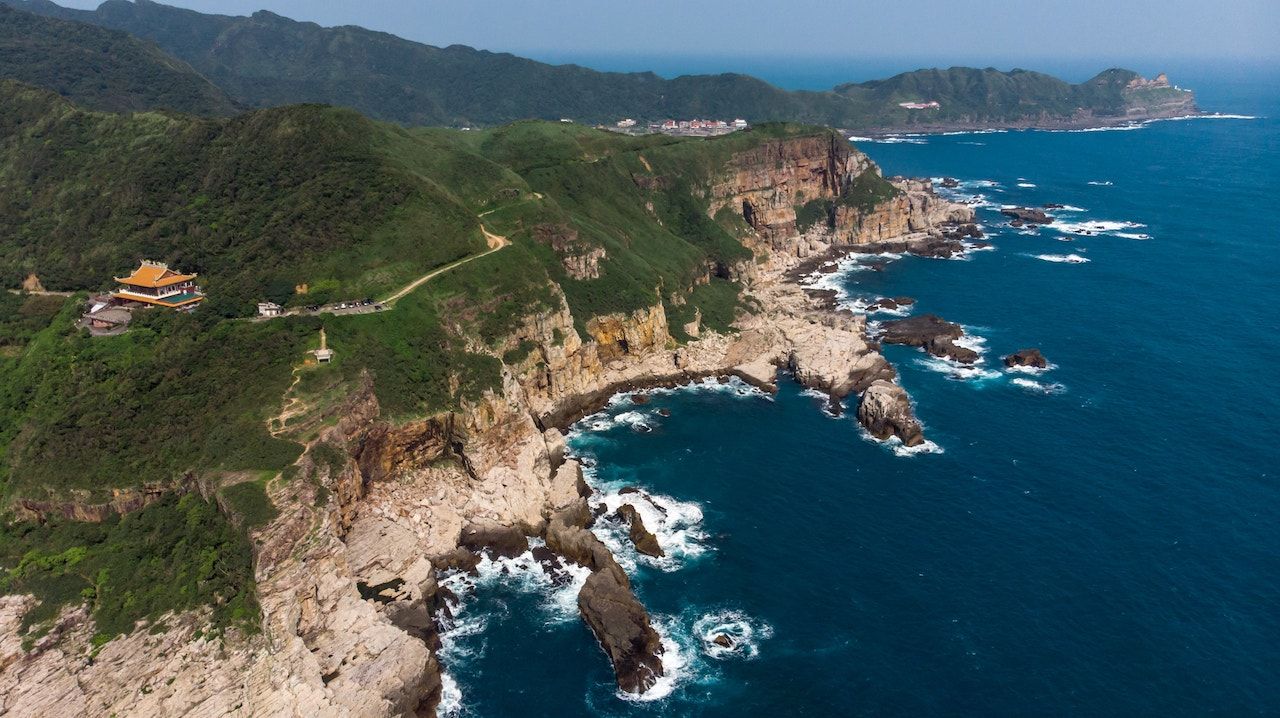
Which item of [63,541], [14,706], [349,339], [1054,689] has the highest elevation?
[349,339]

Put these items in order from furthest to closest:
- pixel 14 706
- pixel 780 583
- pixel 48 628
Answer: pixel 780 583, pixel 48 628, pixel 14 706

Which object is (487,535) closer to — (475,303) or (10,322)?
(475,303)

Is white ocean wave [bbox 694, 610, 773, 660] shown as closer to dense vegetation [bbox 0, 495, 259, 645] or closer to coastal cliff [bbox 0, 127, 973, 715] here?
coastal cliff [bbox 0, 127, 973, 715]

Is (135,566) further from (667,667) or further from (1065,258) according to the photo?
(1065,258)

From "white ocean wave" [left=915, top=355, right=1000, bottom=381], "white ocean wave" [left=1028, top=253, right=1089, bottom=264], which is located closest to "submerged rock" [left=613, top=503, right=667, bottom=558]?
"white ocean wave" [left=915, top=355, right=1000, bottom=381]

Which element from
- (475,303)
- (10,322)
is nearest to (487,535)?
(475,303)

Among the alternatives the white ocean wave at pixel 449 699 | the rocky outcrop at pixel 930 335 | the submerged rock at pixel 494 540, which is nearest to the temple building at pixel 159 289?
the submerged rock at pixel 494 540

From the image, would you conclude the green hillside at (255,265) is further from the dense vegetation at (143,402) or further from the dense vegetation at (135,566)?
the dense vegetation at (135,566)
